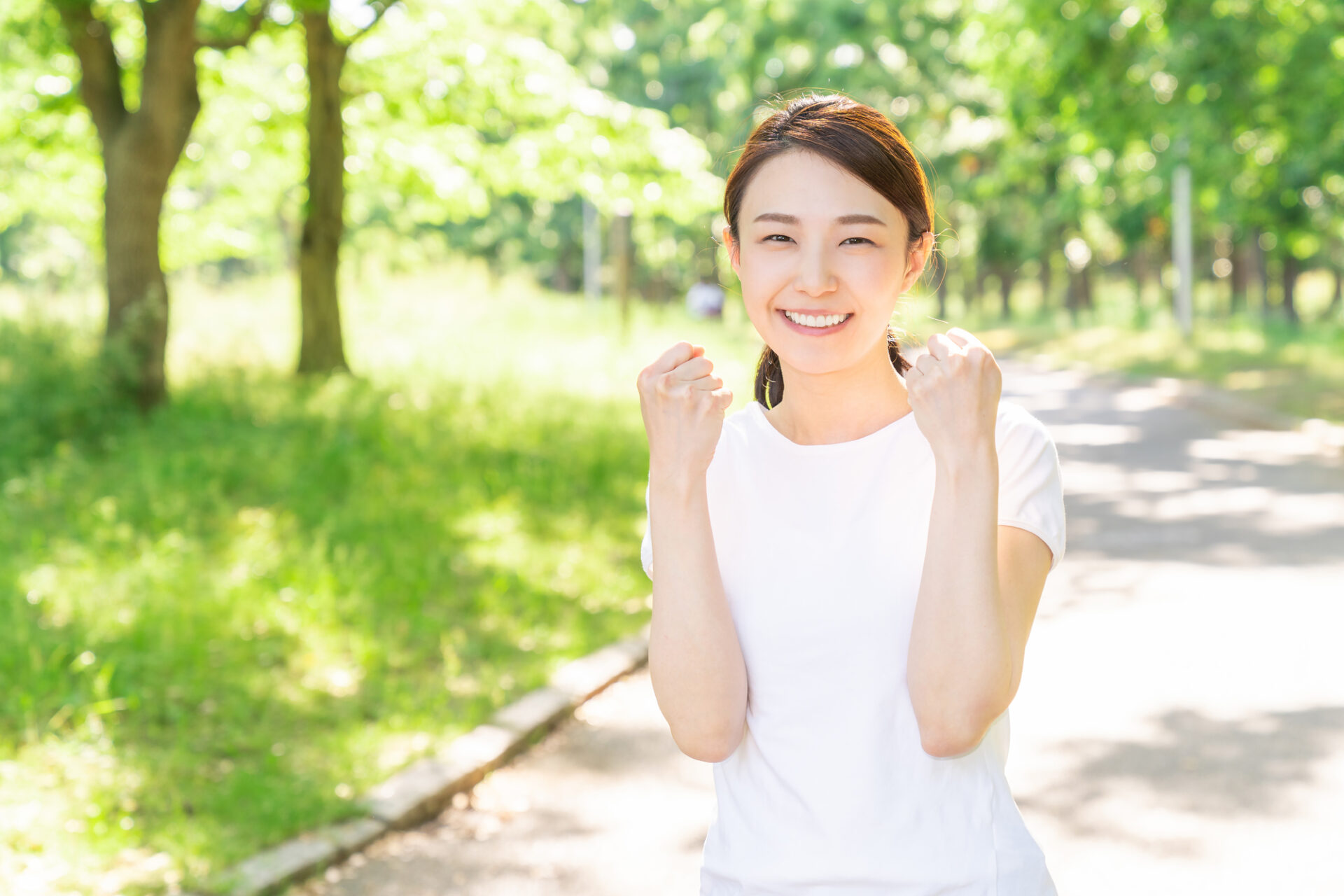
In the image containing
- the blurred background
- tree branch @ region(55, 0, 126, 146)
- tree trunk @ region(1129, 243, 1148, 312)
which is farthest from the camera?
tree trunk @ region(1129, 243, 1148, 312)

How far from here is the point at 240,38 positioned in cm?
1128

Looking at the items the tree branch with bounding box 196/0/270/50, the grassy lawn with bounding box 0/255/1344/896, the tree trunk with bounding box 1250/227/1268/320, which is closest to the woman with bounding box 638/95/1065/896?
the grassy lawn with bounding box 0/255/1344/896

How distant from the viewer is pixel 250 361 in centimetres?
1377

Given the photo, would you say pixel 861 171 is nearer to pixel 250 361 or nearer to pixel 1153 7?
pixel 250 361

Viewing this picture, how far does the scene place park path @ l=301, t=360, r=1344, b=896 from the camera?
13.7 feet

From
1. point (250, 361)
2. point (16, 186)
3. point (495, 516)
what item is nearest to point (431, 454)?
point (495, 516)

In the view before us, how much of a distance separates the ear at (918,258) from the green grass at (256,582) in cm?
310

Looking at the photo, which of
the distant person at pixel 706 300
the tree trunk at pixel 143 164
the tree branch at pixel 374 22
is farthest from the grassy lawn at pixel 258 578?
the distant person at pixel 706 300

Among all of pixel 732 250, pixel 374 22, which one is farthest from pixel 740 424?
pixel 374 22

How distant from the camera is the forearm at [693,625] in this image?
178 centimetres

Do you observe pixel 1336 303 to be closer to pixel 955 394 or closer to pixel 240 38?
pixel 240 38

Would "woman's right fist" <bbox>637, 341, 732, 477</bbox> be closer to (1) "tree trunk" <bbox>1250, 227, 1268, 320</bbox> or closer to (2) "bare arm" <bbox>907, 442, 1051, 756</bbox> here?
(2) "bare arm" <bbox>907, 442, 1051, 756</bbox>

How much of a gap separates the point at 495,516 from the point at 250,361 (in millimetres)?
5918

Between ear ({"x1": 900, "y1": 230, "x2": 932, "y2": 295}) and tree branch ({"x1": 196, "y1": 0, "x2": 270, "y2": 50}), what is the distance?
10363 millimetres
